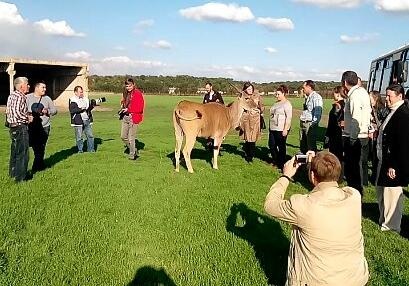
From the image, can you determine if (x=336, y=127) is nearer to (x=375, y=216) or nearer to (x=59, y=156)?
(x=375, y=216)

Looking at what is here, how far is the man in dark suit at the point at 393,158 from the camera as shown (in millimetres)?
6691

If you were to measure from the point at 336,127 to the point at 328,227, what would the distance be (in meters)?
6.18

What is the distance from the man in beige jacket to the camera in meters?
3.96

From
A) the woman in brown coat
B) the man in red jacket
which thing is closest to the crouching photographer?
the man in red jacket

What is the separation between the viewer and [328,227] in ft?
13.0

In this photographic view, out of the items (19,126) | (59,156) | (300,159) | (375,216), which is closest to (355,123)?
(375,216)

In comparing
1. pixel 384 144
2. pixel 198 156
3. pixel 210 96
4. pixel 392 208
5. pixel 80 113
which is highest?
pixel 210 96

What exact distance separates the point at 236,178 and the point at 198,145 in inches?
227

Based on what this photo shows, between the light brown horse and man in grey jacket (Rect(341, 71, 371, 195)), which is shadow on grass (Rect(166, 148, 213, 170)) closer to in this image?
the light brown horse

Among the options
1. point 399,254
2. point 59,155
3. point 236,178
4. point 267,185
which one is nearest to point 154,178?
point 236,178

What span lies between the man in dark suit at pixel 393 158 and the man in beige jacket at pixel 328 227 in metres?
2.95

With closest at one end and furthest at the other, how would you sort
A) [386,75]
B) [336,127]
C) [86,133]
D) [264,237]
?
[264,237], [336,127], [86,133], [386,75]

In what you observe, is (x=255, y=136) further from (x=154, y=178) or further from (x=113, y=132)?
(x=113, y=132)

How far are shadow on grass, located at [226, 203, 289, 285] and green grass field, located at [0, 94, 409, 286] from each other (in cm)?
1
